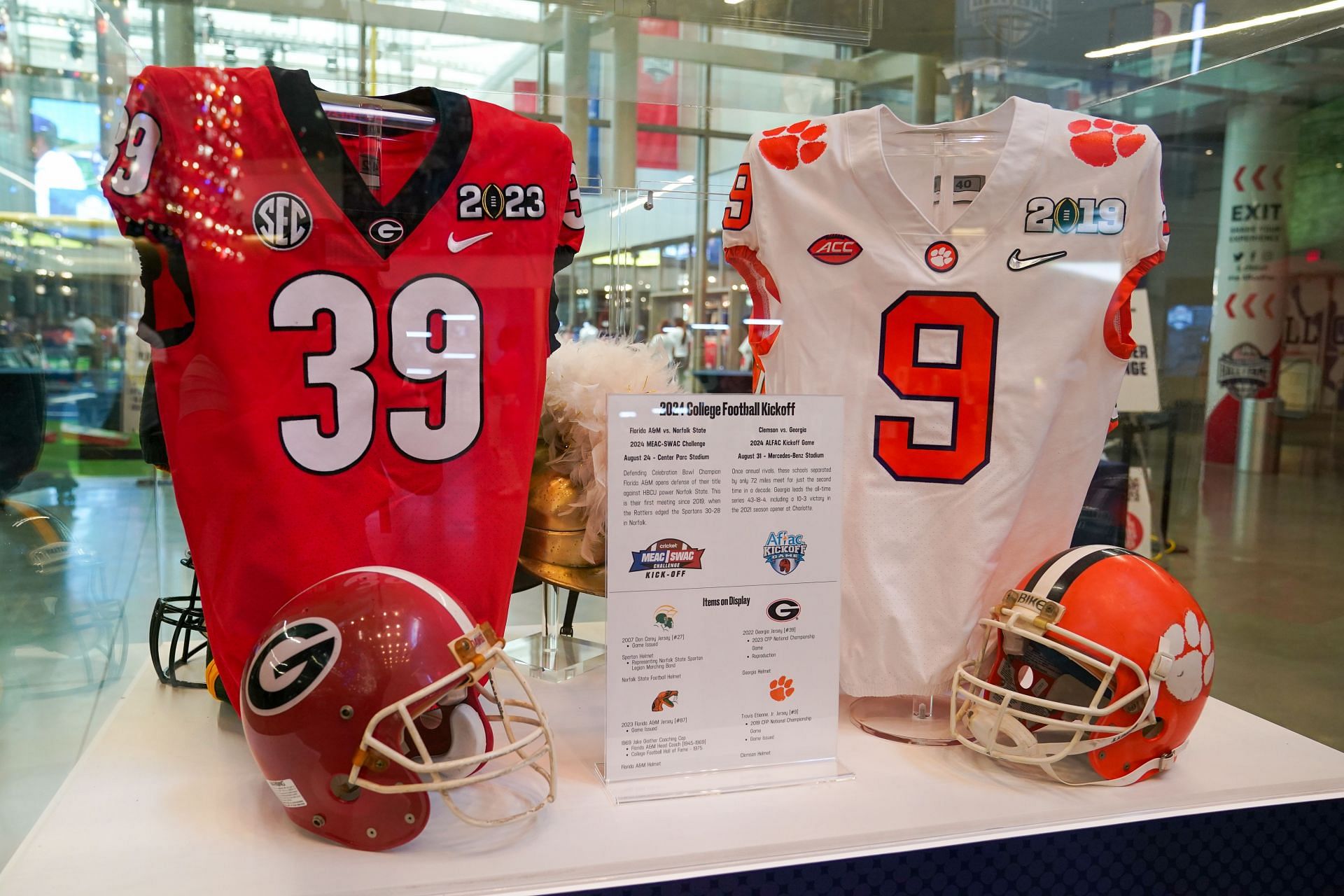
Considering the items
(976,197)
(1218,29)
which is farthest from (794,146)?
(1218,29)

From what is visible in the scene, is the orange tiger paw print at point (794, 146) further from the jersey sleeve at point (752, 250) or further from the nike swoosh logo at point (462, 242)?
the nike swoosh logo at point (462, 242)

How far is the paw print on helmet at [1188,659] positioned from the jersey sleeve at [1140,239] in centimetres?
46

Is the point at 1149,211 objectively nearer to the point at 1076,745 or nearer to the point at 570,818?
the point at 1076,745

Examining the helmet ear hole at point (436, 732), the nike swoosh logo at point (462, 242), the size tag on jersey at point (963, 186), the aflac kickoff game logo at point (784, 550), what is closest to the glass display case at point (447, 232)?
the nike swoosh logo at point (462, 242)

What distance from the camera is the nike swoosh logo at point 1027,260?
4.93 feet

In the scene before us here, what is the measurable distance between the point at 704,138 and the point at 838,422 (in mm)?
1147

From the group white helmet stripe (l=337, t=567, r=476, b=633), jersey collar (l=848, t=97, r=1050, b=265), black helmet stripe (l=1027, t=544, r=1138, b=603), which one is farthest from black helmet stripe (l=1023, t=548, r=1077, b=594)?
white helmet stripe (l=337, t=567, r=476, b=633)

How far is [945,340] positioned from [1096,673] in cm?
57

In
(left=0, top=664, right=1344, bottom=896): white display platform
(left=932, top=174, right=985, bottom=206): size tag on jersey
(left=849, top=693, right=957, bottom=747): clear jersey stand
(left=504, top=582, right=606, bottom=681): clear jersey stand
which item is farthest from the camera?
(left=504, top=582, right=606, bottom=681): clear jersey stand

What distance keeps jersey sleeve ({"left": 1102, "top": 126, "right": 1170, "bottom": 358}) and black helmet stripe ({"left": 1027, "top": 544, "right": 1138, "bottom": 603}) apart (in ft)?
1.10

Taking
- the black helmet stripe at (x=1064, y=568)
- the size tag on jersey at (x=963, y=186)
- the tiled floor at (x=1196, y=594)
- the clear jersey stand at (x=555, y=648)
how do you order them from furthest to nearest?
the clear jersey stand at (x=555, y=648)
the size tag on jersey at (x=963, y=186)
the black helmet stripe at (x=1064, y=568)
the tiled floor at (x=1196, y=594)

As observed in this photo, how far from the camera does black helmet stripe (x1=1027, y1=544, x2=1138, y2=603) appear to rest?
1.38m

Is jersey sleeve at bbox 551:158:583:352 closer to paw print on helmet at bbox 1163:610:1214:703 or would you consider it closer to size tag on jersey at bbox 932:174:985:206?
size tag on jersey at bbox 932:174:985:206

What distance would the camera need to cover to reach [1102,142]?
59.2 inches
